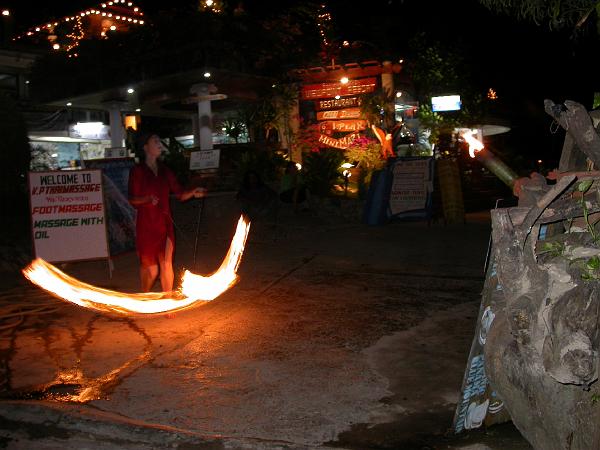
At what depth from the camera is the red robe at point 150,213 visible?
7.33m

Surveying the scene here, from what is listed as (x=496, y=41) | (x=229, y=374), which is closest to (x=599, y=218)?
(x=229, y=374)

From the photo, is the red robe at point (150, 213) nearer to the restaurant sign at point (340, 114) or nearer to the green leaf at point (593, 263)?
the green leaf at point (593, 263)

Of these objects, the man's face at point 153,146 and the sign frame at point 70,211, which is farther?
the sign frame at point 70,211

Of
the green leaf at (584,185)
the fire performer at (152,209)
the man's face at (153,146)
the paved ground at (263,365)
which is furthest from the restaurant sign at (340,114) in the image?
the green leaf at (584,185)

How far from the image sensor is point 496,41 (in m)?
14.6

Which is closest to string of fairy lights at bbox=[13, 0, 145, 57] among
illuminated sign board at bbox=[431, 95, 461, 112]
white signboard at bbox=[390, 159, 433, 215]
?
illuminated sign board at bbox=[431, 95, 461, 112]

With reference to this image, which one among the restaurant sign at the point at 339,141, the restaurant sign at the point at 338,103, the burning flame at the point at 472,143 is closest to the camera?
the burning flame at the point at 472,143

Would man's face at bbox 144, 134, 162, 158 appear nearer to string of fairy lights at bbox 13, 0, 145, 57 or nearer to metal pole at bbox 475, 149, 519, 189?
metal pole at bbox 475, 149, 519, 189

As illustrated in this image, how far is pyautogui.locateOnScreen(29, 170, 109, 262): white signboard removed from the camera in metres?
9.81

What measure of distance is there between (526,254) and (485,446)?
1.48 m

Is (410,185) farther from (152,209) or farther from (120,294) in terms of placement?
(120,294)

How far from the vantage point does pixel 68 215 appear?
9.98 metres

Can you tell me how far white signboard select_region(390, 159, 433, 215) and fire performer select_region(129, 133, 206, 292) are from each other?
26.2ft

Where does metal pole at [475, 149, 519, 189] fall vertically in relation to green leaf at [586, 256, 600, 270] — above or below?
above
